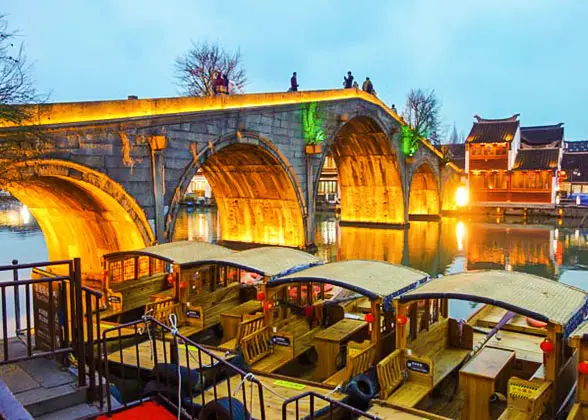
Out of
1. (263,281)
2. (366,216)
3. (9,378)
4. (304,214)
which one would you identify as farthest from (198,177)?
(9,378)

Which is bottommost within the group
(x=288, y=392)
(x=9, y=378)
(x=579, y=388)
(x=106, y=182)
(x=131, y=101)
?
(x=288, y=392)

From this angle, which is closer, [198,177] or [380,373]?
[380,373]

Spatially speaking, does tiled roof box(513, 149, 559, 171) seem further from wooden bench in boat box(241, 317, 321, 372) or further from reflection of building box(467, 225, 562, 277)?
wooden bench in boat box(241, 317, 321, 372)

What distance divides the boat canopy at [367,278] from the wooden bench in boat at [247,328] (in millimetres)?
653

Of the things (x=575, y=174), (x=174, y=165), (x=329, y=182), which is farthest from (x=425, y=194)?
(x=174, y=165)

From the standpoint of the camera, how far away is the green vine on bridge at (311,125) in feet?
78.2

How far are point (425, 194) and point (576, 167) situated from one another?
17746 mm

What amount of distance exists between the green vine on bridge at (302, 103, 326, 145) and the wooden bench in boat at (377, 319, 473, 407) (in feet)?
52.5

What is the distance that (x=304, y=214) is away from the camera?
2416cm

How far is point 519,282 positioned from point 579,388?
1.91 meters

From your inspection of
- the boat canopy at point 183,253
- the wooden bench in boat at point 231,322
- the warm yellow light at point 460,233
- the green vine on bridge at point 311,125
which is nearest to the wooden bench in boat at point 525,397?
the wooden bench in boat at point 231,322

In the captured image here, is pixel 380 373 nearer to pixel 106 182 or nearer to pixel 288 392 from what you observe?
pixel 288 392

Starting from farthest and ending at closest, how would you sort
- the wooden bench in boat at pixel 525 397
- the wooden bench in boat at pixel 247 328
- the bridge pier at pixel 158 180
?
the bridge pier at pixel 158 180 < the wooden bench in boat at pixel 247 328 < the wooden bench in boat at pixel 525 397

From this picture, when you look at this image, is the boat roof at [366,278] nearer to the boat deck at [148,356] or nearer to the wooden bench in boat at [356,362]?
the wooden bench in boat at [356,362]
